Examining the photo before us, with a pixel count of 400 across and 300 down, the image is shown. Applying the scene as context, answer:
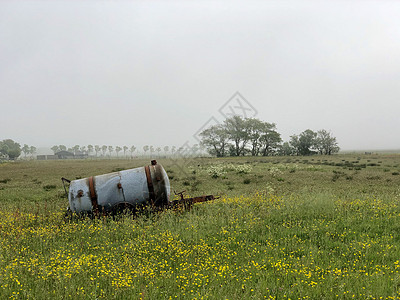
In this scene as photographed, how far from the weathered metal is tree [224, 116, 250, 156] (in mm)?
66527

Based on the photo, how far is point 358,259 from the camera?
5.62 meters

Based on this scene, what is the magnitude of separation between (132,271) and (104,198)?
5107 mm

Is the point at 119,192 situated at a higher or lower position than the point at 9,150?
lower

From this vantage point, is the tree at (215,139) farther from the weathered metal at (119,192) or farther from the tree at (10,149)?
the tree at (10,149)

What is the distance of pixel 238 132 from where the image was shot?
76625mm

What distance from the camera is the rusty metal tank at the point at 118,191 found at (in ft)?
31.0

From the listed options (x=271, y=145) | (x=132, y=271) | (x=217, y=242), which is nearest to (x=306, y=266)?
(x=217, y=242)

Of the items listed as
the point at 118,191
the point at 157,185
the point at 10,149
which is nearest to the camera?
the point at 118,191

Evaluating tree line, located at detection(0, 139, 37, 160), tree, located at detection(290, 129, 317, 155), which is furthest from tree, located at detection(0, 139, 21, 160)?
tree, located at detection(290, 129, 317, 155)

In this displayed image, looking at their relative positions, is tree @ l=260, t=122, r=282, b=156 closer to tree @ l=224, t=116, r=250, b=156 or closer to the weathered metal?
tree @ l=224, t=116, r=250, b=156

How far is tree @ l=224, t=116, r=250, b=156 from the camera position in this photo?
250ft

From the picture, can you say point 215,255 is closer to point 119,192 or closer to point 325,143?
point 119,192

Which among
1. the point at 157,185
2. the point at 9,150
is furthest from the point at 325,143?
the point at 9,150

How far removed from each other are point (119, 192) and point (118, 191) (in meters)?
0.06
